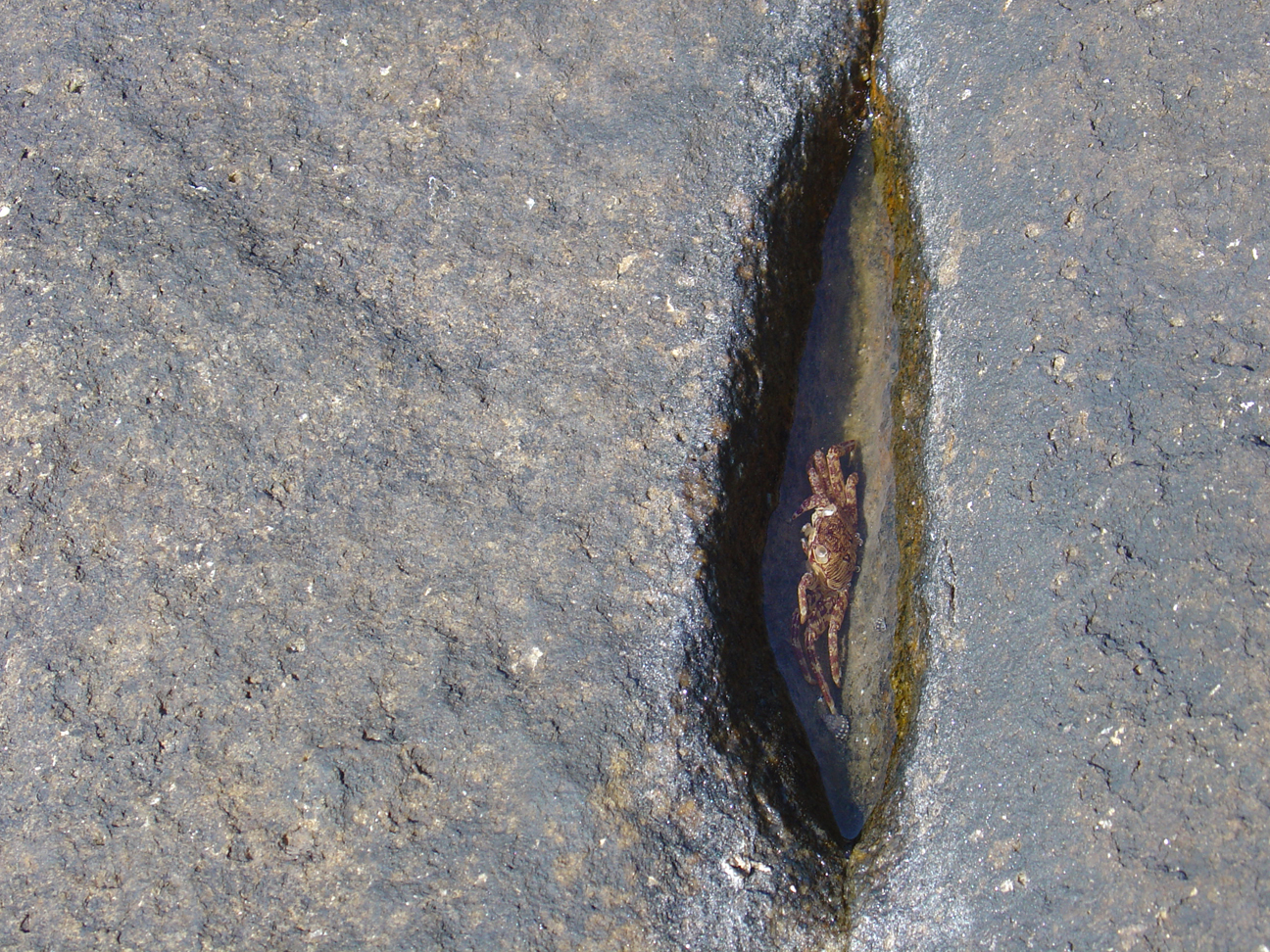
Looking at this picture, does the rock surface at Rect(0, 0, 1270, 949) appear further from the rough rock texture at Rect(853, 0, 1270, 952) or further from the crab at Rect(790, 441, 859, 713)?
the crab at Rect(790, 441, 859, 713)

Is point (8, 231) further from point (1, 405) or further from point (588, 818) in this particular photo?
point (588, 818)

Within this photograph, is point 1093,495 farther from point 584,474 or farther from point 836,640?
point 584,474

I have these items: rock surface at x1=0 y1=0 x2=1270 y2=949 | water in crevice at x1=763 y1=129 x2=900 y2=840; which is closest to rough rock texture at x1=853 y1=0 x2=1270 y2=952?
rock surface at x1=0 y1=0 x2=1270 y2=949

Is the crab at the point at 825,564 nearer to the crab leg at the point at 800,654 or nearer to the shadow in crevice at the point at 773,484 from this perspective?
the crab leg at the point at 800,654

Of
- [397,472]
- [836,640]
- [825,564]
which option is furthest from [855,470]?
[397,472]

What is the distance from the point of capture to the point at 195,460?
213 cm

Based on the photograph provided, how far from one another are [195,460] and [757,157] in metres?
1.59

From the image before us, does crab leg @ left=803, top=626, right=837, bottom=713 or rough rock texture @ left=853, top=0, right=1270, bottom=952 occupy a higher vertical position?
rough rock texture @ left=853, top=0, right=1270, bottom=952

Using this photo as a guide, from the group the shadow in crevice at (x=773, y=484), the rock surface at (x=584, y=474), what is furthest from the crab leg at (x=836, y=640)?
the rock surface at (x=584, y=474)

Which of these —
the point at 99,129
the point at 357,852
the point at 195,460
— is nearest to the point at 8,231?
the point at 99,129

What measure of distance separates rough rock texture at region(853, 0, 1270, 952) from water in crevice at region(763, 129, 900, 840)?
0.25 meters

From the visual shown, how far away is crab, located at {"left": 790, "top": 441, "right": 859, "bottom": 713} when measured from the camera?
2.46 m

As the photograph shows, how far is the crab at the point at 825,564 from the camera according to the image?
2461 mm

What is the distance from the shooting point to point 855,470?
8.65 feet
